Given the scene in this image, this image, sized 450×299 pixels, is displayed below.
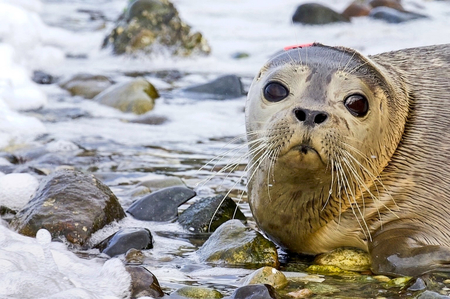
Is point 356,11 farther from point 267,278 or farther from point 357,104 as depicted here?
point 267,278

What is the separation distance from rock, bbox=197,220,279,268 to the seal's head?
18 cm

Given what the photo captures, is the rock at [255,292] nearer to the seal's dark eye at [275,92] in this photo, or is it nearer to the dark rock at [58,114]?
the seal's dark eye at [275,92]

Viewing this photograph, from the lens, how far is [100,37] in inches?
611

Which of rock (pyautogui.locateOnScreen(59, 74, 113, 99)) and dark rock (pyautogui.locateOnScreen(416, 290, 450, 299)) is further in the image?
rock (pyautogui.locateOnScreen(59, 74, 113, 99))

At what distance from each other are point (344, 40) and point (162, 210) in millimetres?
10392

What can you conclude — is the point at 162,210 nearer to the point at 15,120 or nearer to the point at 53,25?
the point at 15,120

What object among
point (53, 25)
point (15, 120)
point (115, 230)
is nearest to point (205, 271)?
point (115, 230)

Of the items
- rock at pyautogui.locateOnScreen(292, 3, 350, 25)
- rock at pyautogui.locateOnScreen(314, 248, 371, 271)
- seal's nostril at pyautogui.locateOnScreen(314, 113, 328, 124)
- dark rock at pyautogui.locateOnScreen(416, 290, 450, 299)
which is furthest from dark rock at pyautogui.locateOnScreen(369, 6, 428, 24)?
dark rock at pyautogui.locateOnScreen(416, 290, 450, 299)

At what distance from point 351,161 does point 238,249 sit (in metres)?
0.82

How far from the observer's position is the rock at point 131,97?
30.2 feet

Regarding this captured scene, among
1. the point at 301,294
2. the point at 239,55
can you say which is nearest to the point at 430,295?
the point at 301,294

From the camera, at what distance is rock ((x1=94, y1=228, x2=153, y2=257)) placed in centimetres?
456

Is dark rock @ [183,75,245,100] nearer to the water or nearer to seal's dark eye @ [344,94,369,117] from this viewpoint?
the water

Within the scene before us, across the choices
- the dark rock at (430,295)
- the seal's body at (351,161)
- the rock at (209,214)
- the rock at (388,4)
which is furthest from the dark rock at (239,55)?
the dark rock at (430,295)
